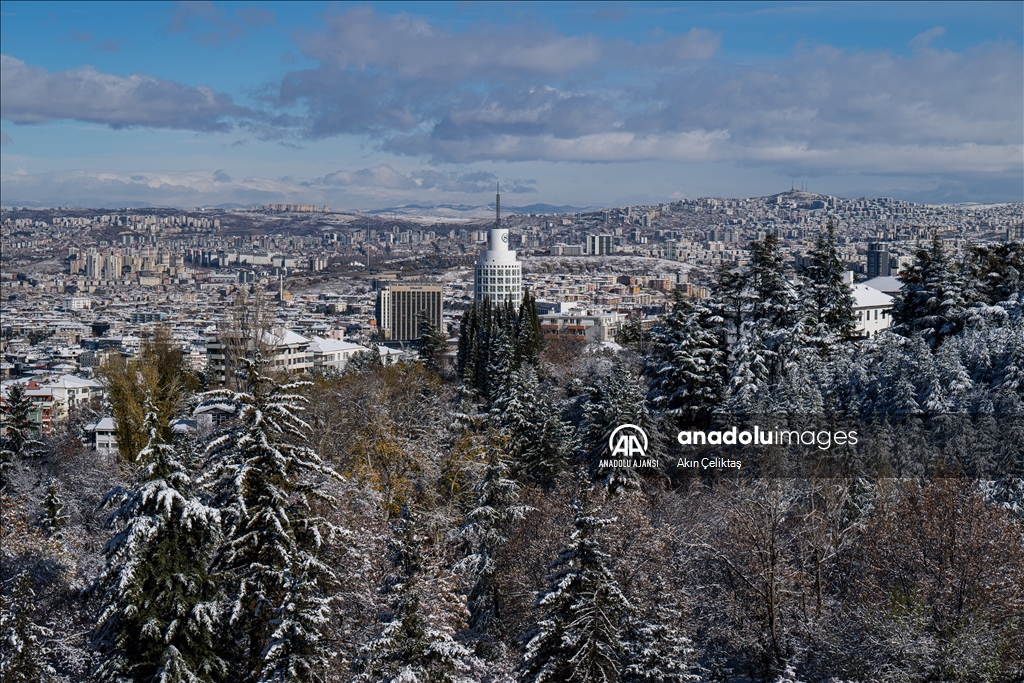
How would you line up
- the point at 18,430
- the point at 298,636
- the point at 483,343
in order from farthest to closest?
the point at 483,343
the point at 18,430
the point at 298,636

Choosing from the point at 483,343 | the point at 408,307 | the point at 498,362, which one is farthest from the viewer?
the point at 408,307

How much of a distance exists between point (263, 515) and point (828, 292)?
2590 centimetres

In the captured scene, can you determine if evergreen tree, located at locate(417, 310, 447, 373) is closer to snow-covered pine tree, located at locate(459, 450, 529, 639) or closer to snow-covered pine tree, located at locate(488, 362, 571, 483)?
snow-covered pine tree, located at locate(488, 362, 571, 483)

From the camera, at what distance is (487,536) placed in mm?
22031

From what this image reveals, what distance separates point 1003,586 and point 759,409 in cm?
1297

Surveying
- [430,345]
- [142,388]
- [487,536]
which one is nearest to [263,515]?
[487,536]

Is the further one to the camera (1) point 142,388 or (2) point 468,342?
(2) point 468,342

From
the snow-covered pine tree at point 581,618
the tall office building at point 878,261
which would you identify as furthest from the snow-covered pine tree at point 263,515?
the tall office building at point 878,261

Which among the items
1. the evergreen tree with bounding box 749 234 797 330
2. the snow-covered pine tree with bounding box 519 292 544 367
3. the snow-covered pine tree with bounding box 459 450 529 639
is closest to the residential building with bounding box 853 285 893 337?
the snow-covered pine tree with bounding box 519 292 544 367

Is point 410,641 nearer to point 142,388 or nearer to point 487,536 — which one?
point 487,536

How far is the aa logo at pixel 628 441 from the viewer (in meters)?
28.8

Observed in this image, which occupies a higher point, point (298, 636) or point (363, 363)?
point (298, 636)

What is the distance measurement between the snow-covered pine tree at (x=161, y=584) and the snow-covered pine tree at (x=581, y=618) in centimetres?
499

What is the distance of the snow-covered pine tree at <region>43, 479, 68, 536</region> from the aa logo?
45.3 ft
